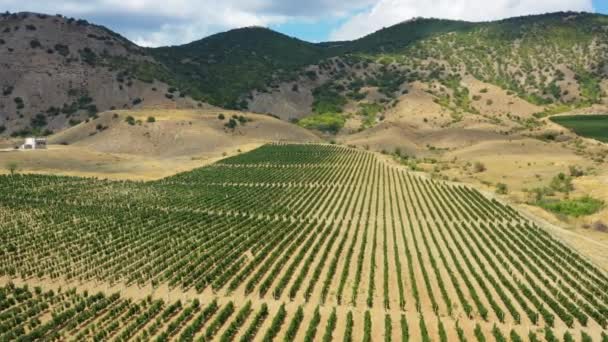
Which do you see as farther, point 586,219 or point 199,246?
point 586,219

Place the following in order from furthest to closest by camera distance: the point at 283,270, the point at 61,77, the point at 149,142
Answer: the point at 61,77, the point at 149,142, the point at 283,270

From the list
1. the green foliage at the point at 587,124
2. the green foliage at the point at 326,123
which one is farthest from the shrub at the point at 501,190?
the green foliage at the point at 326,123

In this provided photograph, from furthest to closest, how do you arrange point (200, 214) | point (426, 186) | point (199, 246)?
point (426, 186), point (200, 214), point (199, 246)

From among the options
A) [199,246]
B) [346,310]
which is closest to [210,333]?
[346,310]

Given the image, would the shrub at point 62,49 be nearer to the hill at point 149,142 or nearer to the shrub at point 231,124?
the hill at point 149,142

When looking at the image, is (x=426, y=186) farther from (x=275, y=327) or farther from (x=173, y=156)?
(x=173, y=156)

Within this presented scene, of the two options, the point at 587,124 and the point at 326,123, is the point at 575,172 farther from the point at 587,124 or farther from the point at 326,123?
the point at 326,123

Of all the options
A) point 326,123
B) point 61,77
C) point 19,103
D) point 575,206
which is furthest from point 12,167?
point 326,123
